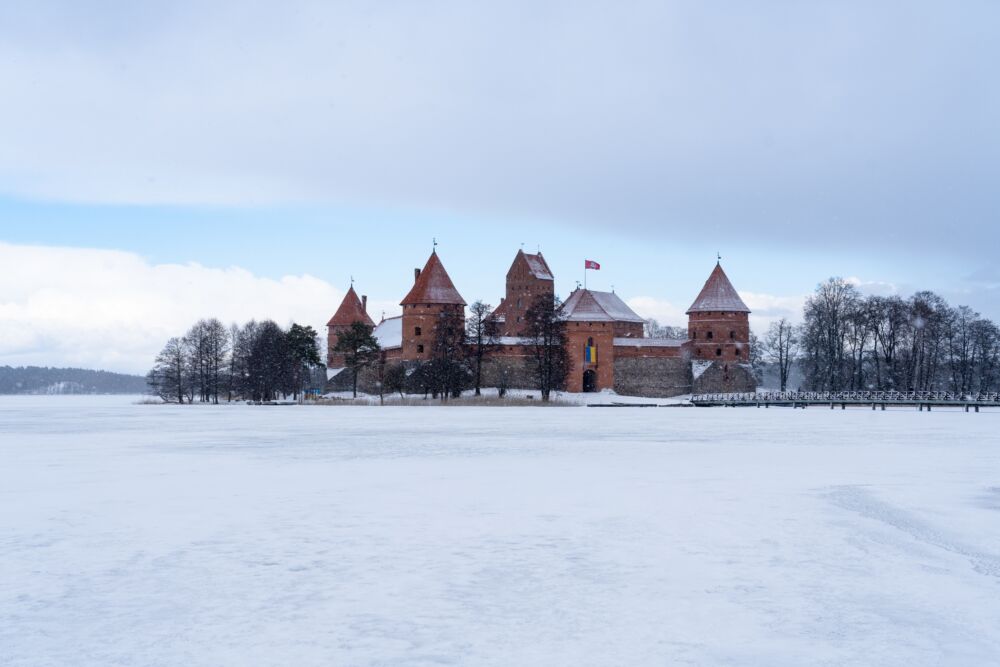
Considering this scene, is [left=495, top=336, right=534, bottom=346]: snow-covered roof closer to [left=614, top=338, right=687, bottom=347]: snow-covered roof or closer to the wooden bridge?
[left=614, top=338, right=687, bottom=347]: snow-covered roof

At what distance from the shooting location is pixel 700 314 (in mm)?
70812

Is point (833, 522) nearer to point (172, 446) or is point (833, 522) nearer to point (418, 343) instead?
point (172, 446)

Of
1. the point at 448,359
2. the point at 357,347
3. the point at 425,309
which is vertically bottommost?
the point at 448,359

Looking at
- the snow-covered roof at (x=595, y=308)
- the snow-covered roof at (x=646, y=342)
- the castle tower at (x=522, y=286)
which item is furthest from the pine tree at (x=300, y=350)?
the snow-covered roof at (x=646, y=342)

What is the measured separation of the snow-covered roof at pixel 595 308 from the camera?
67688 mm

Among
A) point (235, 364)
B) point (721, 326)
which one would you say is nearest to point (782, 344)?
point (721, 326)

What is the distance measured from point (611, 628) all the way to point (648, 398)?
62398 millimetres

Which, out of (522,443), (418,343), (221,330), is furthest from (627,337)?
(522,443)

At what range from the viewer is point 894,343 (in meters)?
62.7

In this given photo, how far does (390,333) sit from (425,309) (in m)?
9.73

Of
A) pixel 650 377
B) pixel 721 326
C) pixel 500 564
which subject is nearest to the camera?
pixel 500 564

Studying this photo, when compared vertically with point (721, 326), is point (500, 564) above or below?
below

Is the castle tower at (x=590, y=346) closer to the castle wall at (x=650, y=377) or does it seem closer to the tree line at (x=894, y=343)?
the castle wall at (x=650, y=377)

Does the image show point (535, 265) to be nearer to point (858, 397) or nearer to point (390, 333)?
point (390, 333)
